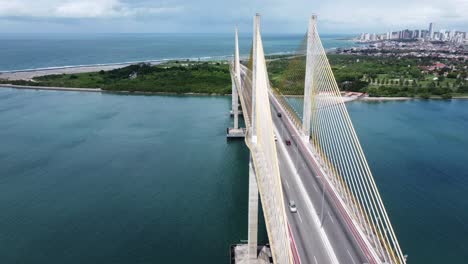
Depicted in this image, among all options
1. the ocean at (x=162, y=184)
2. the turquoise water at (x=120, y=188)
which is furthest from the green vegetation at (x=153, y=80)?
the turquoise water at (x=120, y=188)

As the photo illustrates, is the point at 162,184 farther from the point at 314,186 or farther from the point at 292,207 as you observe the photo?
the point at 292,207

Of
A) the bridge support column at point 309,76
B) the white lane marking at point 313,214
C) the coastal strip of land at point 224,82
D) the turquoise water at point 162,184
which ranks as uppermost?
the bridge support column at point 309,76

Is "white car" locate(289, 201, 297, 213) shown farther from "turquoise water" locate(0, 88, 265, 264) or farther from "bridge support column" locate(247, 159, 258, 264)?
"turquoise water" locate(0, 88, 265, 264)

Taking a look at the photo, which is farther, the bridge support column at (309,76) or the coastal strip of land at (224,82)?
the coastal strip of land at (224,82)

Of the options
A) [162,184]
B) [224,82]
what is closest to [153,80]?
[224,82]

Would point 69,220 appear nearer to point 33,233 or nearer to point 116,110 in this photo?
point 33,233

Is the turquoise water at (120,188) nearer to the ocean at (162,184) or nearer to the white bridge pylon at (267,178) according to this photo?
the ocean at (162,184)

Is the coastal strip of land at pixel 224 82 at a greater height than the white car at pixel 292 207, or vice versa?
the coastal strip of land at pixel 224 82
